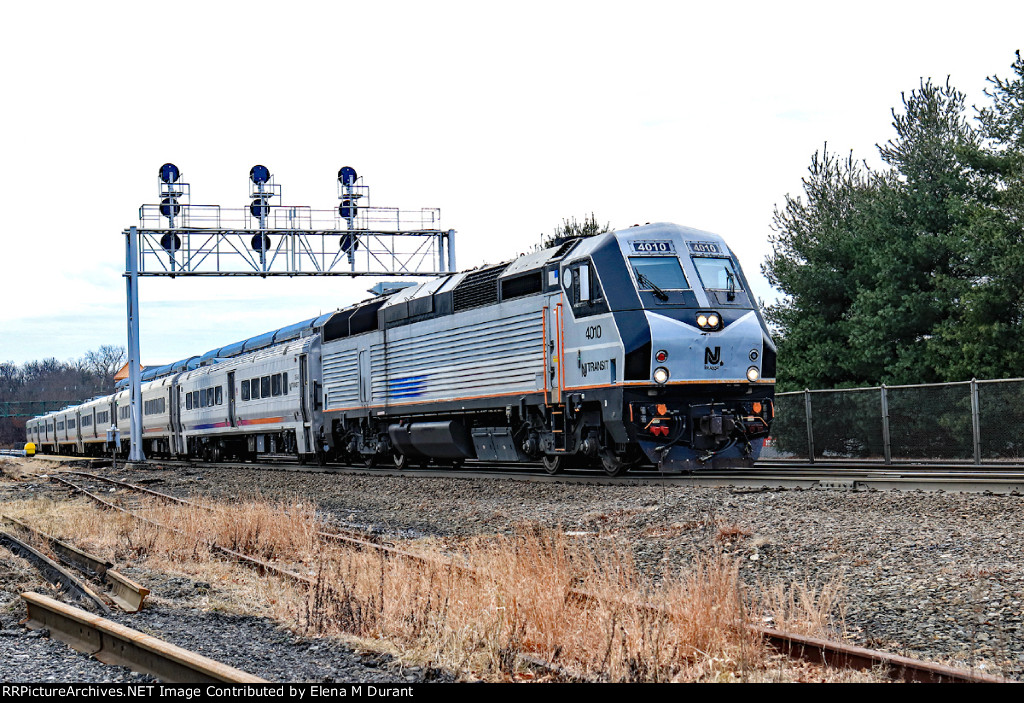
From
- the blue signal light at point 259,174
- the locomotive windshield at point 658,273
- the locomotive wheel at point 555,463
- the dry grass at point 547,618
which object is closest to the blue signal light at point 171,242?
the blue signal light at point 259,174

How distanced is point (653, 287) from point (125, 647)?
11.2 meters

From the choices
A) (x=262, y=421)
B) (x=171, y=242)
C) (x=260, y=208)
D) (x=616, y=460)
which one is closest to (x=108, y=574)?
(x=616, y=460)

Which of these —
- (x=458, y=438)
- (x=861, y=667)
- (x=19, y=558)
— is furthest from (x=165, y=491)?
(x=861, y=667)

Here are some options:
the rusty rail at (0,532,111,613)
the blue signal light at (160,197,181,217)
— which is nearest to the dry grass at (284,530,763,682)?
the rusty rail at (0,532,111,613)

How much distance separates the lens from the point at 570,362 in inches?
652

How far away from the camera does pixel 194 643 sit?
21.5 ft

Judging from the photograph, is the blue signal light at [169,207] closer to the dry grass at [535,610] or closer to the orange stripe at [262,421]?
the orange stripe at [262,421]

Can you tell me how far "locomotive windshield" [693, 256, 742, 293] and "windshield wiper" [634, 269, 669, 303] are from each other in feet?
2.64

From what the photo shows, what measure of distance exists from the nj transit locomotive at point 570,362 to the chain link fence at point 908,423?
4.47m

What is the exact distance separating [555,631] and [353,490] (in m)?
13.1

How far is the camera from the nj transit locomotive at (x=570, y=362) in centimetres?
1532

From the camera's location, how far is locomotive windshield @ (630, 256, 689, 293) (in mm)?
15695

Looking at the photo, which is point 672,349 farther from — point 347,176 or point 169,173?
point 169,173

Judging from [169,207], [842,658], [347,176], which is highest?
[347,176]
